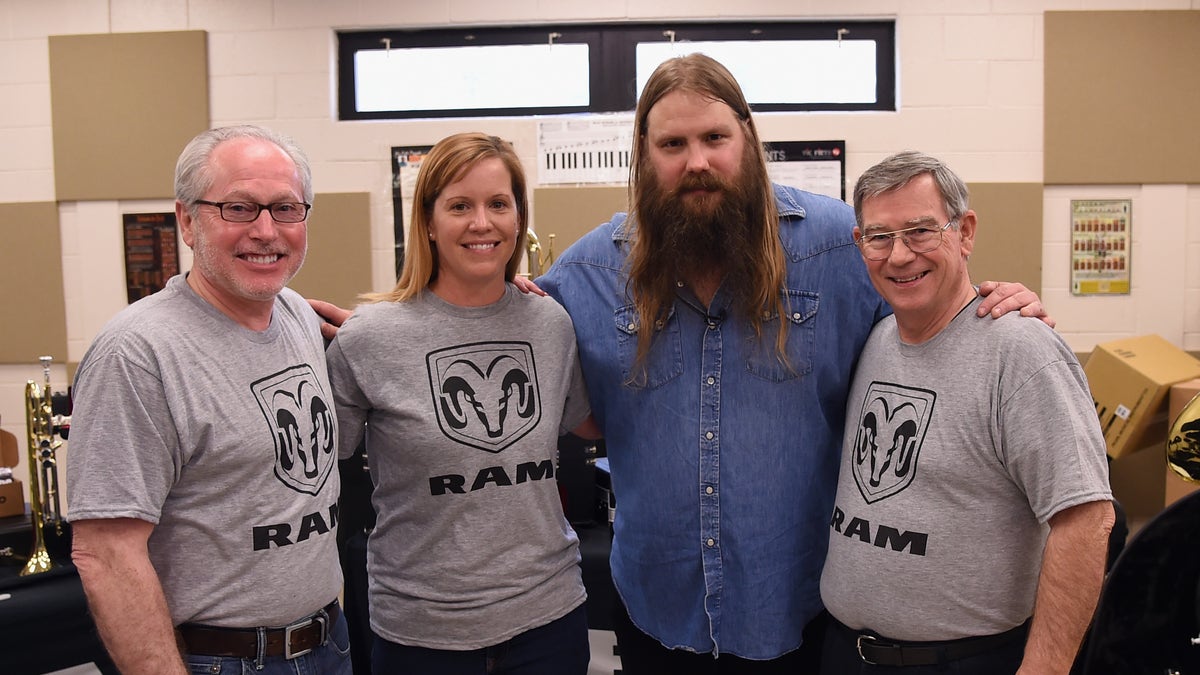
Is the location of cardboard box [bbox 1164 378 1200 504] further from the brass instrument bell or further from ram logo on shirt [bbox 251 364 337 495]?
ram logo on shirt [bbox 251 364 337 495]

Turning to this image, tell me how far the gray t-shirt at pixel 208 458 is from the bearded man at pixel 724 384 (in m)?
0.66

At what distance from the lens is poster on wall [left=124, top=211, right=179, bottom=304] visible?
434 cm

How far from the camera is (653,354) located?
1750 millimetres

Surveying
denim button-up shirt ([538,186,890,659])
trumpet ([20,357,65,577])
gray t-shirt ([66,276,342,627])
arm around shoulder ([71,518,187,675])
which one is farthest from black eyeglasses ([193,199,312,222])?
trumpet ([20,357,65,577])

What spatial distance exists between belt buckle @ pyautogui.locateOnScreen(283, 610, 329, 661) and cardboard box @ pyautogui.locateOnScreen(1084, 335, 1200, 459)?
10.9 feet

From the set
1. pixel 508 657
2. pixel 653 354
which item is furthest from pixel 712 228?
pixel 508 657

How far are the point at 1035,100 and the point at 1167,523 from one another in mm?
3579

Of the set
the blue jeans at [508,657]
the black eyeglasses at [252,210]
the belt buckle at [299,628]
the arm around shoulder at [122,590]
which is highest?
the black eyeglasses at [252,210]

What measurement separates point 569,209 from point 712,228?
8.50ft

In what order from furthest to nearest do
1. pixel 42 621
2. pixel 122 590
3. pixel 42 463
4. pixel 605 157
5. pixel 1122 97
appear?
1. pixel 605 157
2. pixel 1122 97
3. pixel 42 463
4. pixel 42 621
5. pixel 122 590

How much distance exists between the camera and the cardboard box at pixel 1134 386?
3582 millimetres

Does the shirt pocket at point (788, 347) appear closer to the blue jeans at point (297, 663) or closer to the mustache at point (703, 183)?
the mustache at point (703, 183)

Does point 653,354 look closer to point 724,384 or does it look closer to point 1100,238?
point 724,384

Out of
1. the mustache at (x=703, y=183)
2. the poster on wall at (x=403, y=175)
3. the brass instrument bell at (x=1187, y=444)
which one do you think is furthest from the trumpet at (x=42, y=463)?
the brass instrument bell at (x=1187, y=444)
